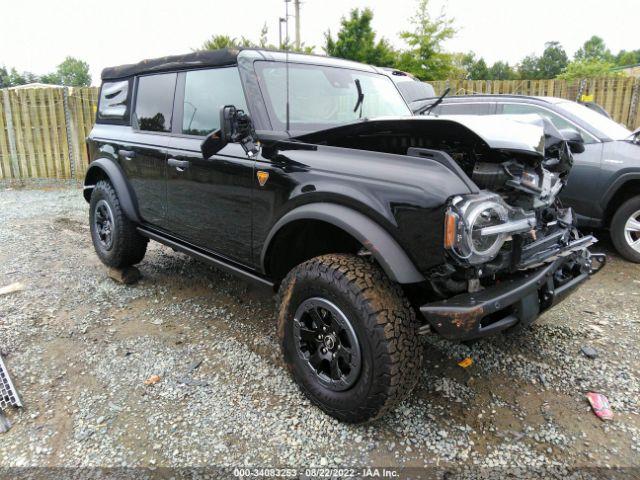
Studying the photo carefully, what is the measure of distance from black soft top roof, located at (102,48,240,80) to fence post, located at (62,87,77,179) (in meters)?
6.75

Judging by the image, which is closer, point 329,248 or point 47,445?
point 47,445

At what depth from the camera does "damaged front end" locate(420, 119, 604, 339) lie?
2016 millimetres

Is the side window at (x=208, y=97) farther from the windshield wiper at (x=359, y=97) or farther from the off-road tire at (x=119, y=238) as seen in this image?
the off-road tire at (x=119, y=238)

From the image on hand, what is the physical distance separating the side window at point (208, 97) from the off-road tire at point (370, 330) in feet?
4.34

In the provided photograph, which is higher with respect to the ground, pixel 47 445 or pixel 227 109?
pixel 227 109

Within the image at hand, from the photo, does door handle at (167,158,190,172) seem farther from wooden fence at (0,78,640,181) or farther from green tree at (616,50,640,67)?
green tree at (616,50,640,67)

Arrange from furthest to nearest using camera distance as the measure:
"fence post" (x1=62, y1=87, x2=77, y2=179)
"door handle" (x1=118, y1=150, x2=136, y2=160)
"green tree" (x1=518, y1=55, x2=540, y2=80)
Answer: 1. "green tree" (x1=518, y1=55, x2=540, y2=80)
2. "fence post" (x1=62, y1=87, x2=77, y2=179)
3. "door handle" (x1=118, y1=150, x2=136, y2=160)

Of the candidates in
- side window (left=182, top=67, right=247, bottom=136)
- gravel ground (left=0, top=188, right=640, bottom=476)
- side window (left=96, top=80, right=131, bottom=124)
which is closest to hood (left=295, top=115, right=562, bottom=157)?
side window (left=182, top=67, right=247, bottom=136)

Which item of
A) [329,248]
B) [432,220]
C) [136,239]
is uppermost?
[432,220]

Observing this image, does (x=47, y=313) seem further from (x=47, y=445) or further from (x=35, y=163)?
(x=35, y=163)

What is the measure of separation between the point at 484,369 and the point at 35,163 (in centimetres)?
1111

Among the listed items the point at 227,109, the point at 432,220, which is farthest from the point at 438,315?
the point at 227,109

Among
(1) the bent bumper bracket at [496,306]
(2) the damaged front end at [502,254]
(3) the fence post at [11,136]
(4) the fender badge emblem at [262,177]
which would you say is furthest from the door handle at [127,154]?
(3) the fence post at [11,136]

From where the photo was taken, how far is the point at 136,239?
4.35 meters
